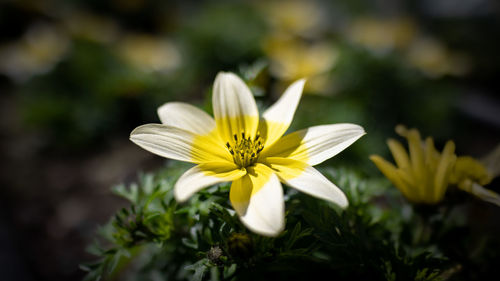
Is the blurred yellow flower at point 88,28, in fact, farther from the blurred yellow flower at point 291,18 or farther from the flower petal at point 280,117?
the flower petal at point 280,117

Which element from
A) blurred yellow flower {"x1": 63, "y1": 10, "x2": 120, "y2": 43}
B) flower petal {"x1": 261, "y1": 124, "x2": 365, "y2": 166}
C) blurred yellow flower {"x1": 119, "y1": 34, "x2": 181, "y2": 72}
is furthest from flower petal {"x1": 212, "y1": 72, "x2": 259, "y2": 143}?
blurred yellow flower {"x1": 63, "y1": 10, "x2": 120, "y2": 43}

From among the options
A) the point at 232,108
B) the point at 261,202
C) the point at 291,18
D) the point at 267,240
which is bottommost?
the point at 267,240

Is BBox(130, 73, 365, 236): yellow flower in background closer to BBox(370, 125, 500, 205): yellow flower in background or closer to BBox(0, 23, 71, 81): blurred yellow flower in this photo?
BBox(370, 125, 500, 205): yellow flower in background

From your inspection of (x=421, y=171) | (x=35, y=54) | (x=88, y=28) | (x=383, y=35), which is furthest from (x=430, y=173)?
(x=88, y=28)

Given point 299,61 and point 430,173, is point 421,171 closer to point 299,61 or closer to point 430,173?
point 430,173

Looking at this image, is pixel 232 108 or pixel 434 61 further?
pixel 434 61

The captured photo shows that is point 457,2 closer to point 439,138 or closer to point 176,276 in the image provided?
point 439,138

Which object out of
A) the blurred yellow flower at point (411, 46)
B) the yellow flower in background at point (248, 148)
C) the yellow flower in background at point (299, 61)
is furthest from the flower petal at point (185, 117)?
the blurred yellow flower at point (411, 46)
